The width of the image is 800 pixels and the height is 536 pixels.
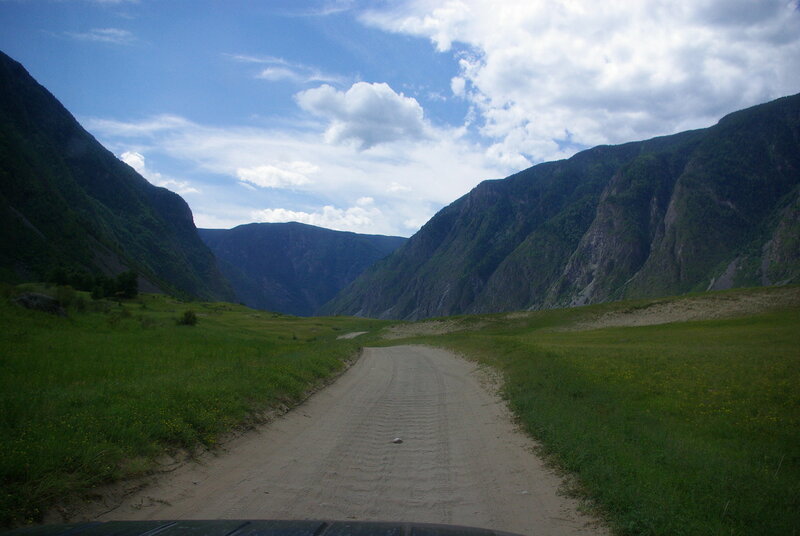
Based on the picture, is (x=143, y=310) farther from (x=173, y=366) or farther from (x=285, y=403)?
(x=285, y=403)

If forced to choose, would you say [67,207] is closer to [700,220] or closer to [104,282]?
[104,282]

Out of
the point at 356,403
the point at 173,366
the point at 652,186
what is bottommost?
the point at 356,403

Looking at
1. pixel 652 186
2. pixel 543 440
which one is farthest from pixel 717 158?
pixel 543 440

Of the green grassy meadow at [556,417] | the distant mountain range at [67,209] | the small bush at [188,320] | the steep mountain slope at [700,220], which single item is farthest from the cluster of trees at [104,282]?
the steep mountain slope at [700,220]

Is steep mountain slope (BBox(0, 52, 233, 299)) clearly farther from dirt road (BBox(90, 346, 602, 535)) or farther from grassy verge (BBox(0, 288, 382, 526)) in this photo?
dirt road (BBox(90, 346, 602, 535))

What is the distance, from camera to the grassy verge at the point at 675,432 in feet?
19.1

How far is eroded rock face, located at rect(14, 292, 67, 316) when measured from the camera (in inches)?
844

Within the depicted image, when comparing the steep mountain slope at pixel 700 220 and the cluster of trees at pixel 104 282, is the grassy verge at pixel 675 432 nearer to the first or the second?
the cluster of trees at pixel 104 282

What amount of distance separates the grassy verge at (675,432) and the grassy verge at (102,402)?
601 cm

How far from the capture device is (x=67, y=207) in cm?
9394

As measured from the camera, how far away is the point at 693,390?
1266 centimetres

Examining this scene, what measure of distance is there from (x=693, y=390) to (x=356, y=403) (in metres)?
8.54

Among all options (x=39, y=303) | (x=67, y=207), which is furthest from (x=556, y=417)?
(x=67, y=207)

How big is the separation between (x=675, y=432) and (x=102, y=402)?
10039mm
